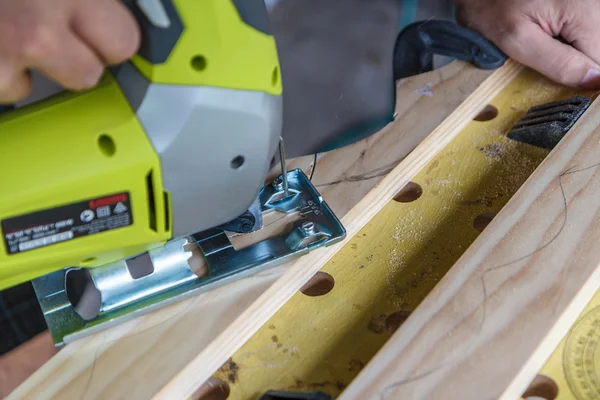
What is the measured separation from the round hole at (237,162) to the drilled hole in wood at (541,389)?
1.89 ft

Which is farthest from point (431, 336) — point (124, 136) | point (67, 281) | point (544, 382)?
point (67, 281)

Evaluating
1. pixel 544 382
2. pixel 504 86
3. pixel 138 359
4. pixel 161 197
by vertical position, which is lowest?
pixel 138 359

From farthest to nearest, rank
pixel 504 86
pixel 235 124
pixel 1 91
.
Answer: pixel 504 86
pixel 235 124
pixel 1 91

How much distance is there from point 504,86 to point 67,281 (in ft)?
3.62

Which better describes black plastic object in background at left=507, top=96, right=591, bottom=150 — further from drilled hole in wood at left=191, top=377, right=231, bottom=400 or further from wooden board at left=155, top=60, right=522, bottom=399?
drilled hole in wood at left=191, top=377, right=231, bottom=400

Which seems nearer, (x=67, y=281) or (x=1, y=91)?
(x=1, y=91)

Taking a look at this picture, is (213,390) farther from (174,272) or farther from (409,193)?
(409,193)

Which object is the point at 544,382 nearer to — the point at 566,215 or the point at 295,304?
the point at 566,215

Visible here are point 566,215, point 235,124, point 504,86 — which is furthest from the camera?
point 504,86

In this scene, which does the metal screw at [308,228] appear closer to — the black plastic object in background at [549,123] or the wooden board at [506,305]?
the wooden board at [506,305]

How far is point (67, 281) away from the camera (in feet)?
3.56

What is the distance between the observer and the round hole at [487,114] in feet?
4.61

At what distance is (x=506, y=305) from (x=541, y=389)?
0.49ft

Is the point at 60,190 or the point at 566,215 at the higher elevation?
the point at 566,215
